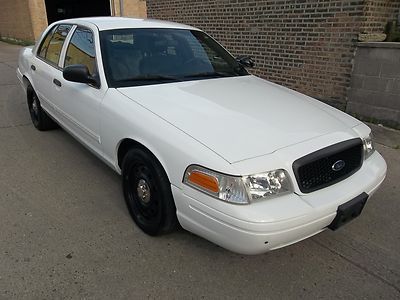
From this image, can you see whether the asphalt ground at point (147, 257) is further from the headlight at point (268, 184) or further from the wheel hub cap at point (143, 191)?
the headlight at point (268, 184)

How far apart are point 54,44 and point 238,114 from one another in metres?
2.92

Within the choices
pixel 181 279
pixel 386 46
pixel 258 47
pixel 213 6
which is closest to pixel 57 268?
pixel 181 279

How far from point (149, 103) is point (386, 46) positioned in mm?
3867

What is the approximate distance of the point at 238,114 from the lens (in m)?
2.60

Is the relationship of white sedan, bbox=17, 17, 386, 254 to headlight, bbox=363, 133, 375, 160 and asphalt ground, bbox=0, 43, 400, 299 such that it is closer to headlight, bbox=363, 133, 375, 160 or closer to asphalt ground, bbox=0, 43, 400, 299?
headlight, bbox=363, 133, 375, 160

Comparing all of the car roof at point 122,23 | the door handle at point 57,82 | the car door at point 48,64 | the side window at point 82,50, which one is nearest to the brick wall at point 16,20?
the car door at point 48,64

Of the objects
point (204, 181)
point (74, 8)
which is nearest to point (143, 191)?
point (204, 181)

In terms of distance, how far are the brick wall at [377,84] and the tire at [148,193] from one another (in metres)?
3.99

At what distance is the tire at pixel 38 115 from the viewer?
4.93 meters

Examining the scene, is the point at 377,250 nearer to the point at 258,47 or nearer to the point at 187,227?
the point at 187,227

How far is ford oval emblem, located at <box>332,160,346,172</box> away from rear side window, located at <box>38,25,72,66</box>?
10.7 ft

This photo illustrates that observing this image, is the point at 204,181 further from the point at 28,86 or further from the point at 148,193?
the point at 28,86

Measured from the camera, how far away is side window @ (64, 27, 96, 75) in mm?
3336

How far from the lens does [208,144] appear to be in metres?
2.23
